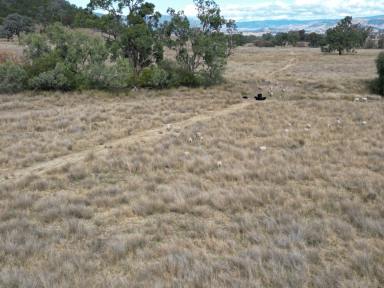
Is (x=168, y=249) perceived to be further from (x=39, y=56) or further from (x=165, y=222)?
(x=39, y=56)

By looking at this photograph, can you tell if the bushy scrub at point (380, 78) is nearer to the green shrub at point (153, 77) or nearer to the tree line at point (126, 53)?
the tree line at point (126, 53)

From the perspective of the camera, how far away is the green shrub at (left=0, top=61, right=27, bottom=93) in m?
23.7

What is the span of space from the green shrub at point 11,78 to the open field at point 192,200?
7.71 metres

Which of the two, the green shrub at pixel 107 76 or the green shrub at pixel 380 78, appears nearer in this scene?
the green shrub at pixel 107 76

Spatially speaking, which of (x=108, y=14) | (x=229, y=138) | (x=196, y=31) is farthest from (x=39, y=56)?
(x=229, y=138)

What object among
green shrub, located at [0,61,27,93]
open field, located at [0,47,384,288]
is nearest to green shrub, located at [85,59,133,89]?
green shrub, located at [0,61,27,93]

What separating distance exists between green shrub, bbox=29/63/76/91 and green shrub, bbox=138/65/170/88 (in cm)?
418

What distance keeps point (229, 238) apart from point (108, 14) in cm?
2510

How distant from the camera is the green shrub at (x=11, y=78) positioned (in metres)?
23.7

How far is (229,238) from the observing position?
20.6 ft

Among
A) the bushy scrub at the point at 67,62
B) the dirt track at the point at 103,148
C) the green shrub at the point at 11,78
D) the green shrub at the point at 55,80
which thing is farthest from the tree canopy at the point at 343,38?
the green shrub at the point at 11,78

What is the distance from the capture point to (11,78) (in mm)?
23922

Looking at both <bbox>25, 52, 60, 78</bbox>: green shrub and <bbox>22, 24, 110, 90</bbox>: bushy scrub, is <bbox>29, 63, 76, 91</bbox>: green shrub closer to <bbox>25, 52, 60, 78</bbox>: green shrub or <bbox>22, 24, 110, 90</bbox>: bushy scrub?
<bbox>22, 24, 110, 90</bbox>: bushy scrub

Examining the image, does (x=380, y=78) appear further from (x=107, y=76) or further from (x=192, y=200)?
(x=192, y=200)
